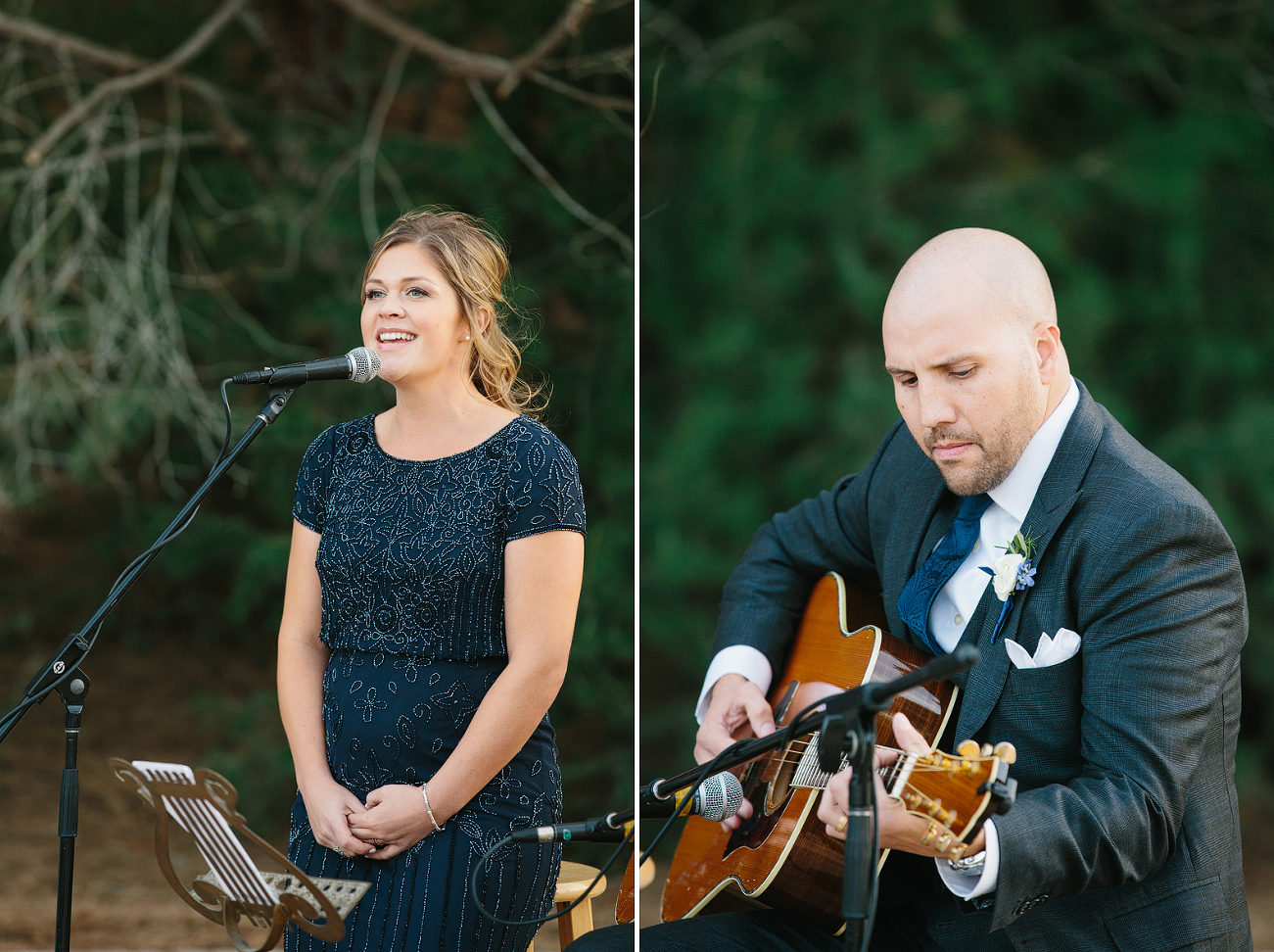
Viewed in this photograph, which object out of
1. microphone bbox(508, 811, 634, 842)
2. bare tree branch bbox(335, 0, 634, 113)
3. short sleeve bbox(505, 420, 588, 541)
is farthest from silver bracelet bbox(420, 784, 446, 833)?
bare tree branch bbox(335, 0, 634, 113)

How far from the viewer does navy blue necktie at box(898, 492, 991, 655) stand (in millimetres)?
1821

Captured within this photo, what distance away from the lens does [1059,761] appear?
163 cm

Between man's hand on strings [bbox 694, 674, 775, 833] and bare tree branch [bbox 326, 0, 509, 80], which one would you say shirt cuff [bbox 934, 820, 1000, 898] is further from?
bare tree branch [bbox 326, 0, 509, 80]

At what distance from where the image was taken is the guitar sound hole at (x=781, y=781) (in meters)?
1.82

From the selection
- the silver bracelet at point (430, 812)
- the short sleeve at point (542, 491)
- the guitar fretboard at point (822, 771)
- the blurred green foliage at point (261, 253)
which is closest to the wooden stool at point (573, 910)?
the silver bracelet at point (430, 812)

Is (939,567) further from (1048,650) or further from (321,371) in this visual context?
(321,371)

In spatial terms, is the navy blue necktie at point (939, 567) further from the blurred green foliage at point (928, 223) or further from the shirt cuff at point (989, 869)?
the blurred green foliage at point (928, 223)

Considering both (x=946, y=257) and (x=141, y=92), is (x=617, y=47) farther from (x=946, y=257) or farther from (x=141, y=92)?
(x=141, y=92)

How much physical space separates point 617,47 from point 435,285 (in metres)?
0.85

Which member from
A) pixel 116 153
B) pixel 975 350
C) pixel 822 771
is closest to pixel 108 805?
pixel 116 153

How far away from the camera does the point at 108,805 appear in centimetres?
384

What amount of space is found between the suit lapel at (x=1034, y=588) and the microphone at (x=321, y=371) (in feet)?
3.29

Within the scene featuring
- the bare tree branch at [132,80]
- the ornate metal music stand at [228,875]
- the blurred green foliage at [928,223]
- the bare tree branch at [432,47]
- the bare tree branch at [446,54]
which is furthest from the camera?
the bare tree branch at [132,80]

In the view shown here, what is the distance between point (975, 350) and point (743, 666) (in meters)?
0.74
